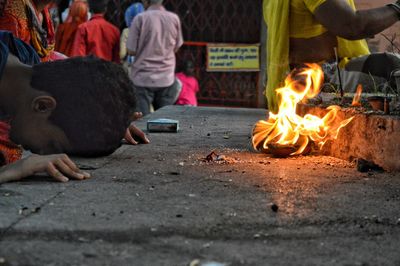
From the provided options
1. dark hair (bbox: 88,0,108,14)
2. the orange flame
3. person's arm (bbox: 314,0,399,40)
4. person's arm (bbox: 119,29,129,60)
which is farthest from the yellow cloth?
person's arm (bbox: 119,29,129,60)

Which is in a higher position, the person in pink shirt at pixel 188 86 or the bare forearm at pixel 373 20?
the bare forearm at pixel 373 20

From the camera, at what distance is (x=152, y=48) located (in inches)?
358

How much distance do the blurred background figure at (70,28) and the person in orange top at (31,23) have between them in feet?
11.5

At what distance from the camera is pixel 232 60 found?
12.5m

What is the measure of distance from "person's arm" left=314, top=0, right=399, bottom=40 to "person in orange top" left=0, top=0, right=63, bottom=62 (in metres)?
2.26

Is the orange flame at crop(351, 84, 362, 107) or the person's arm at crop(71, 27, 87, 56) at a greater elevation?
the person's arm at crop(71, 27, 87, 56)

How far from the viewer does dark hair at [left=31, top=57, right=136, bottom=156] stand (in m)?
3.64

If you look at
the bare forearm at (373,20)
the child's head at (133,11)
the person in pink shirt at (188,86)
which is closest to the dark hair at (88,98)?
the bare forearm at (373,20)

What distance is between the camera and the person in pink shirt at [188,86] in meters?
11.2

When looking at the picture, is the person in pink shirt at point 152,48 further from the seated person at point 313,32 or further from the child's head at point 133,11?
the seated person at point 313,32

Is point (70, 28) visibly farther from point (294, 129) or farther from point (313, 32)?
point (294, 129)

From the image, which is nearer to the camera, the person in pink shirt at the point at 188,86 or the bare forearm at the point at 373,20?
the bare forearm at the point at 373,20

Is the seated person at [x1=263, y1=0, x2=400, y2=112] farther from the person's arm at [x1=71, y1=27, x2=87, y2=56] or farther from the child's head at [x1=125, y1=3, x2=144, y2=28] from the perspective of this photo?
the child's head at [x1=125, y1=3, x2=144, y2=28]

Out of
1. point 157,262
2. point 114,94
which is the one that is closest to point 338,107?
point 114,94
